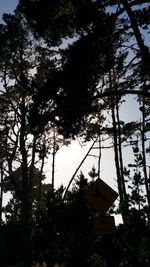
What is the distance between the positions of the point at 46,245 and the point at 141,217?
13.2 ft

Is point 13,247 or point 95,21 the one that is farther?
point 13,247

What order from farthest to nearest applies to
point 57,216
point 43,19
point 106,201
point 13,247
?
point 13,247 < point 57,216 < point 43,19 < point 106,201

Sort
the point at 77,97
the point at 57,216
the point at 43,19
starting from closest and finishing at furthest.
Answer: the point at 77,97
the point at 43,19
the point at 57,216

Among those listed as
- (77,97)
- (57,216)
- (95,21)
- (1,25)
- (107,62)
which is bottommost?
(57,216)

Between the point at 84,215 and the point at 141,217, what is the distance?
5.15m

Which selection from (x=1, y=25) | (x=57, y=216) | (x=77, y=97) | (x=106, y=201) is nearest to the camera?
(x=106, y=201)

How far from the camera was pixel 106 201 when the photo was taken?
740 cm

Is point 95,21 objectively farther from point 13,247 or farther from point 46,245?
point 13,247

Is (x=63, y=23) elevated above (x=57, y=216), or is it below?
above

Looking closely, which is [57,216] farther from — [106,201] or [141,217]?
[106,201]

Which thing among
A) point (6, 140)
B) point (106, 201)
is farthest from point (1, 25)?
point (106, 201)

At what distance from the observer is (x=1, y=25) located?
2291 cm

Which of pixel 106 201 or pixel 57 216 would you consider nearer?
pixel 106 201

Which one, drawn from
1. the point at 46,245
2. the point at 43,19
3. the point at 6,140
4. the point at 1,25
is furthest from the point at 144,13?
the point at 6,140
